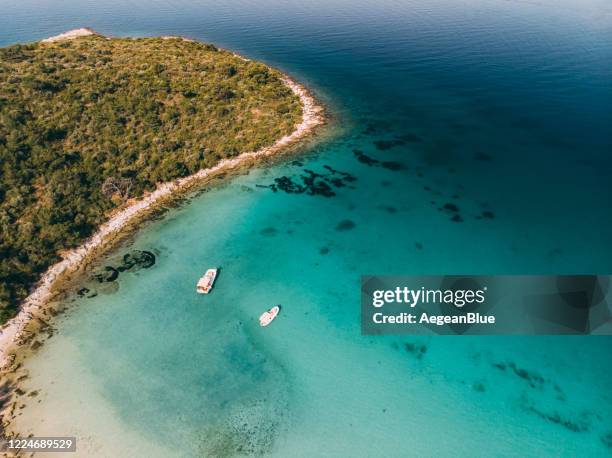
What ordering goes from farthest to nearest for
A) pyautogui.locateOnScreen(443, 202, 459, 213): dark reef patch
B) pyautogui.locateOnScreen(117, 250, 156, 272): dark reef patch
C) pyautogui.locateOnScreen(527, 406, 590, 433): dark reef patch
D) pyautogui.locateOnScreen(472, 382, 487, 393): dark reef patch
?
pyautogui.locateOnScreen(443, 202, 459, 213): dark reef patch < pyautogui.locateOnScreen(117, 250, 156, 272): dark reef patch < pyautogui.locateOnScreen(472, 382, 487, 393): dark reef patch < pyautogui.locateOnScreen(527, 406, 590, 433): dark reef patch

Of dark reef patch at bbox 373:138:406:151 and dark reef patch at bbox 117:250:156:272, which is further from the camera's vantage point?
dark reef patch at bbox 373:138:406:151

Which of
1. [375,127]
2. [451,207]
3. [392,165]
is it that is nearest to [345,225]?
[451,207]

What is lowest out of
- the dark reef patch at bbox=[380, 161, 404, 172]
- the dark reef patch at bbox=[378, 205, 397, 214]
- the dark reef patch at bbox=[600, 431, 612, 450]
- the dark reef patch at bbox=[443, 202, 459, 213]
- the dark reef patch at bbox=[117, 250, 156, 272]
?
the dark reef patch at bbox=[600, 431, 612, 450]

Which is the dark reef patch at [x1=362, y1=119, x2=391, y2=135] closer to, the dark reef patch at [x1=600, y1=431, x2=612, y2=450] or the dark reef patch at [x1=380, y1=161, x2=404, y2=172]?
the dark reef patch at [x1=380, y1=161, x2=404, y2=172]

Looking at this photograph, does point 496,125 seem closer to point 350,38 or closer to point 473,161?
point 473,161

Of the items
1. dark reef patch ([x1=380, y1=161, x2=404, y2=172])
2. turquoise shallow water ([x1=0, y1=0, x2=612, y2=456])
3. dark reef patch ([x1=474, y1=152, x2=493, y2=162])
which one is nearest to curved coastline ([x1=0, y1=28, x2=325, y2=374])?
turquoise shallow water ([x1=0, y1=0, x2=612, y2=456])

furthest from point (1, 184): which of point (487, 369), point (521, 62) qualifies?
point (521, 62)

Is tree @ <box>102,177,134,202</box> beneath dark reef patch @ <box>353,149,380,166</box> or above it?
beneath

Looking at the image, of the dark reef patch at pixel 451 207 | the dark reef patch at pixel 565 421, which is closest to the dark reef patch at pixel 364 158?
the dark reef patch at pixel 451 207
